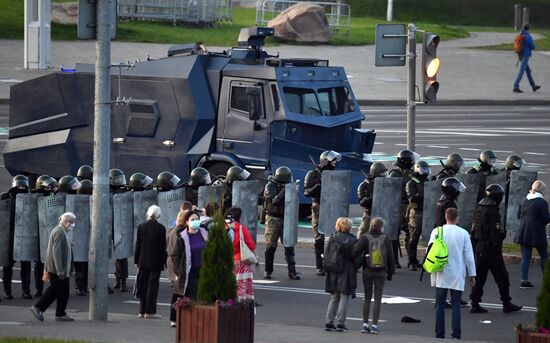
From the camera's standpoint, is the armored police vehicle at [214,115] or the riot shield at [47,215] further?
the armored police vehicle at [214,115]

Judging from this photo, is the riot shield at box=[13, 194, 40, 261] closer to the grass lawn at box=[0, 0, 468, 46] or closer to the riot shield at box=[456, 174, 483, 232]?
the riot shield at box=[456, 174, 483, 232]

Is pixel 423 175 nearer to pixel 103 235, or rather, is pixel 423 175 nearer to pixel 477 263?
pixel 477 263

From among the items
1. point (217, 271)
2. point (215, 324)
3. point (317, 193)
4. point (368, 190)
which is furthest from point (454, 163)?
point (215, 324)

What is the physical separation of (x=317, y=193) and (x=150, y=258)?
468 cm

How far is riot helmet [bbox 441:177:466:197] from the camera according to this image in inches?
→ 798

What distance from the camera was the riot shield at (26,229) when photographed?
20.1 metres

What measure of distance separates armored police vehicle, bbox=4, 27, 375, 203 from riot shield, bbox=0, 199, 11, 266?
611cm

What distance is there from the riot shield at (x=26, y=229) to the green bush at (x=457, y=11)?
5079 centimetres

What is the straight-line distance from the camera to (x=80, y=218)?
20344mm

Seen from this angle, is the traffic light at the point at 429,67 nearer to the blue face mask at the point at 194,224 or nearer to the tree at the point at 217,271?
the blue face mask at the point at 194,224

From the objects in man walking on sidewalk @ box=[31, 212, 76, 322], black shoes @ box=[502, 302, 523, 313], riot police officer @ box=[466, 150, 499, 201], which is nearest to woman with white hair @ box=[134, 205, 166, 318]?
man walking on sidewalk @ box=[31, 212, 76, 322]

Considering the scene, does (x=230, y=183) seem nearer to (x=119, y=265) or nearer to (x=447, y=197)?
(x=119, y=265)

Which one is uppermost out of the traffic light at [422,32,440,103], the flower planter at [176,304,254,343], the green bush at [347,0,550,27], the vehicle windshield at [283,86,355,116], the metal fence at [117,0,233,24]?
the green bush at [347,0,550,27]

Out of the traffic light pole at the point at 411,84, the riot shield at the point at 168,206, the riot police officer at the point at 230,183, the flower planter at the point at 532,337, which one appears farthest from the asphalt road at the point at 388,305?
the flower planter at the point at 532,337
